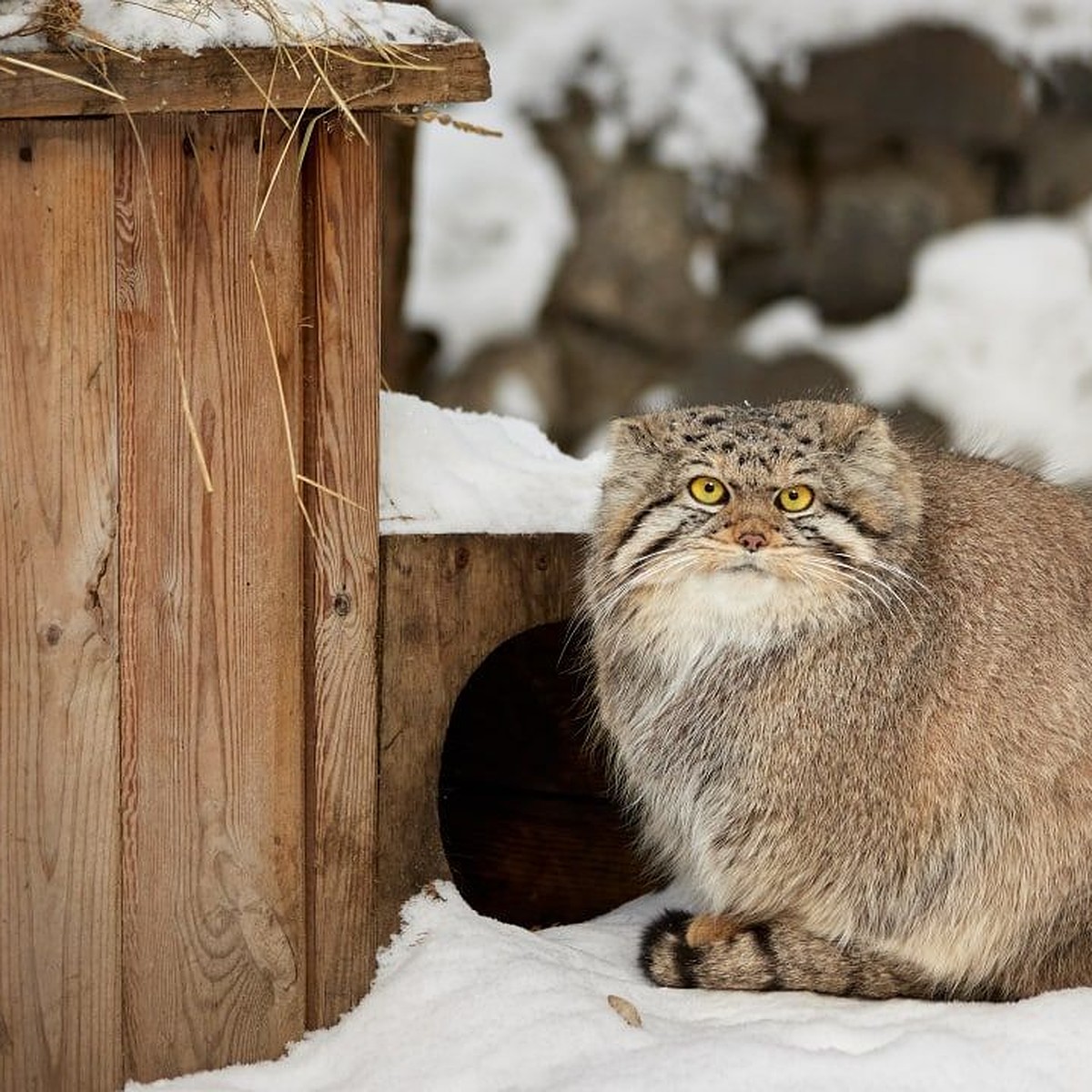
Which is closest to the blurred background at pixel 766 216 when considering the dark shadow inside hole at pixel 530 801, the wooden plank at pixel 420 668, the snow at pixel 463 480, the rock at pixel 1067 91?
the rock at pixel 1067 91

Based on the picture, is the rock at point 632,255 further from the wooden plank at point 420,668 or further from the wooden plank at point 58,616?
→ the wooden plank at point 58,616

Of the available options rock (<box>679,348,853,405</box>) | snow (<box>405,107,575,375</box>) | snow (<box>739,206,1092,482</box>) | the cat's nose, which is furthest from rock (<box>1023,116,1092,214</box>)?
the cat's nose

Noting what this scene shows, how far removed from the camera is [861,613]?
11.1ft

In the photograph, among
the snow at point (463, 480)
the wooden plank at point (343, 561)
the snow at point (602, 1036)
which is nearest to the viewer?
the snow at point (602, 1036)

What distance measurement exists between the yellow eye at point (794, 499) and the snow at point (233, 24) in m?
0.98

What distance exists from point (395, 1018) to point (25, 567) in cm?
103

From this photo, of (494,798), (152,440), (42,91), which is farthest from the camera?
(494,798)

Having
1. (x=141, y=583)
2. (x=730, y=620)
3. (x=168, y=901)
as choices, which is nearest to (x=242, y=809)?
(x=168, y=901)

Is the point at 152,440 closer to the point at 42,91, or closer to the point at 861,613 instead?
the point at 42,91

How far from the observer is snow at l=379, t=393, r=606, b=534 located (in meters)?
3.64

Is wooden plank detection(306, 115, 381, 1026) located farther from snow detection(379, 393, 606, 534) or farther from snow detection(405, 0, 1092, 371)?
snow detection(405, 0, 1092, 371)

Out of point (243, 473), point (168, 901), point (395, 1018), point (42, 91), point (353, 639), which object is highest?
point (42, 91)

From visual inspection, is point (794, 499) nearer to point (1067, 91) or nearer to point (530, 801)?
point (530, 801)

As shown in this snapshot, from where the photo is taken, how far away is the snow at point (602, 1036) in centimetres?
302
